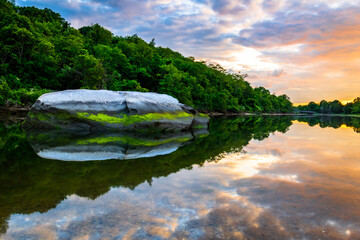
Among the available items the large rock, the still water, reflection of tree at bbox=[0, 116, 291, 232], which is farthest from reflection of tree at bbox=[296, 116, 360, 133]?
reflection of tree at bbox=[0, 116, 291, 232]

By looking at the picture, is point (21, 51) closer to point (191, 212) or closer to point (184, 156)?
point (184, 156)

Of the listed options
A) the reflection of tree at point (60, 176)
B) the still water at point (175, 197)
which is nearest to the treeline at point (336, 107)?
the still water at point (175, 197)

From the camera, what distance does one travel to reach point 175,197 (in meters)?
3.73

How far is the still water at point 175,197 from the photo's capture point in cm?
268

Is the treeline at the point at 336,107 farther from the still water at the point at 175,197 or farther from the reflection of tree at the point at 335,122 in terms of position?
the still water at the point at 175,197

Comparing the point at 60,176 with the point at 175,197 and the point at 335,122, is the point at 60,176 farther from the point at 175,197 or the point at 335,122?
the point at 335,122

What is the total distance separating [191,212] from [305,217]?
152 centimetres

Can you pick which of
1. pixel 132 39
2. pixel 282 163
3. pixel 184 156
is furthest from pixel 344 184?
pixel 132 39

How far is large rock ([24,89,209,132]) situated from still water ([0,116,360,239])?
252 inches

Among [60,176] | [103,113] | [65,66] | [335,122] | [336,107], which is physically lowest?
[60,176]

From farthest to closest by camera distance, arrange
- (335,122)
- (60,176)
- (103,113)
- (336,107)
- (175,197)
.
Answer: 1. (336,107)
2. (335,122)
3. (103,113)
4. (60,176)
5. (175,197)

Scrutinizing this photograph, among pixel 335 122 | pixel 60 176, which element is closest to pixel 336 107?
pixel 335 122

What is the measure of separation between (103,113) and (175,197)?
35.5 ft

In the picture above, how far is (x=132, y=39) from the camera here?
61688 millimetres
